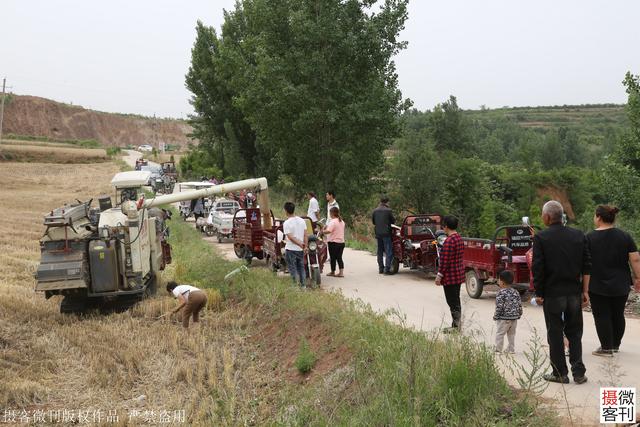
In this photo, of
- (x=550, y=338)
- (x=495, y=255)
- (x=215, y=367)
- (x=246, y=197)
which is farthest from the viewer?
(x=246, y=197)

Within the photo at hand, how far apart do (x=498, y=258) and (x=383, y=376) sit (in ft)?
18.3

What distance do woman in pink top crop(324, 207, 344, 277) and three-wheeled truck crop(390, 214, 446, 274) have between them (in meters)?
1.32

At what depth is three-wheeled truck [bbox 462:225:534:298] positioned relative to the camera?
37.9ft

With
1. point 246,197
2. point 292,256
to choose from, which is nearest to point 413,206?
point 246,197

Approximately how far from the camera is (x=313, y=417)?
6.96 m

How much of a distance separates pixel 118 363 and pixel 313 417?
391 cm

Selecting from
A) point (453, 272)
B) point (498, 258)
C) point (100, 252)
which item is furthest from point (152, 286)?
point (453, 272)

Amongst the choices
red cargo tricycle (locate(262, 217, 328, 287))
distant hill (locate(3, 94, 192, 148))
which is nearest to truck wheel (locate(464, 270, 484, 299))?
red cargo tricycle (locate(262, 217, 328, 287))

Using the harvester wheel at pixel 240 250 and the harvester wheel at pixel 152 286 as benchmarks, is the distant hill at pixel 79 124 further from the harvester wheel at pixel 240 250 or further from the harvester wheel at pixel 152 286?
the harvester wheel at pixel 152 286

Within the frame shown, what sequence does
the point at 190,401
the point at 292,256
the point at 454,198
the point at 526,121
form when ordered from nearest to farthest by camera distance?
the point at 190,401, the point at 292,256, the point at 454,198, the point at 526,121

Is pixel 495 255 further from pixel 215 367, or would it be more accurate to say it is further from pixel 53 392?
pixel 53 392

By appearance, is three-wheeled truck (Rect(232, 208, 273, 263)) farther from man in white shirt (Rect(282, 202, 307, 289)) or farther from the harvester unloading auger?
the harvester unloading auger

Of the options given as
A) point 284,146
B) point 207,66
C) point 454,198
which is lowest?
point 454,198

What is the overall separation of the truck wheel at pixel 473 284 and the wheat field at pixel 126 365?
433 cm
